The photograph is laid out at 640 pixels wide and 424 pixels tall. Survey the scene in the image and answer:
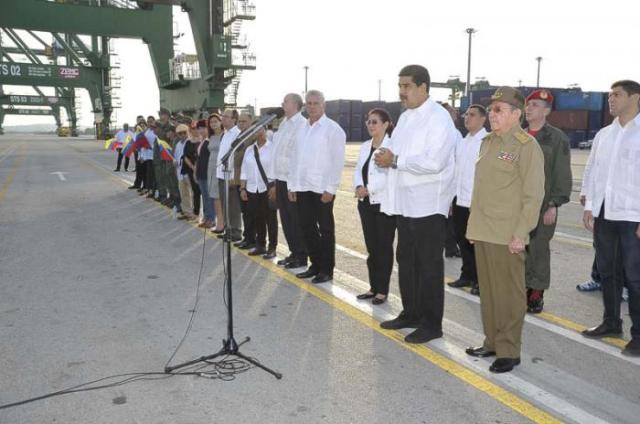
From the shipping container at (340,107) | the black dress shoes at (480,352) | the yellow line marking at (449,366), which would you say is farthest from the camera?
the shipping container at (340,107)

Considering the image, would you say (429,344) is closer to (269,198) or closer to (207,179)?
(269,198)

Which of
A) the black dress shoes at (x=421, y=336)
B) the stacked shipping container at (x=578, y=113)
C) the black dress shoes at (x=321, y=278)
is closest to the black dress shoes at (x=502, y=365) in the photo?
the black dress shoes at (x=421, y=336)

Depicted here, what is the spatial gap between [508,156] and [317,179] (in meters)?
2.60

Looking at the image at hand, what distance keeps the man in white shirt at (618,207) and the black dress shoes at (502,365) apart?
3.34 feet

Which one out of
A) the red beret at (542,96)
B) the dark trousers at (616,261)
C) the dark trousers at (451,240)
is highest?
the red beret at (542,96)

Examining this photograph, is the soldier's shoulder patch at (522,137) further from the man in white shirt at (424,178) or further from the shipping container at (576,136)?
the shipping container at (576,136)

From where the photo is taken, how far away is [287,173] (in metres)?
6.49

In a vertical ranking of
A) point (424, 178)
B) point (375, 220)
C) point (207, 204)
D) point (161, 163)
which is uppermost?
point (424, 178)

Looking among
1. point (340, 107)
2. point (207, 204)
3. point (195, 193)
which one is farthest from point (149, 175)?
point (340, 107)

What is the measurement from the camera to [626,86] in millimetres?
4270

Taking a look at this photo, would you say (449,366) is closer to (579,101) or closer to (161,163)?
(161,163)

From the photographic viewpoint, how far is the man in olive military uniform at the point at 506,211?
366cm

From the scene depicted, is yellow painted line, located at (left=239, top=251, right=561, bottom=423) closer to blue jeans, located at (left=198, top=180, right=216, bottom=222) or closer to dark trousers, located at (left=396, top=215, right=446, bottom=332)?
dark trousers, located at (left=396, top=215, right=446, bottom=332)

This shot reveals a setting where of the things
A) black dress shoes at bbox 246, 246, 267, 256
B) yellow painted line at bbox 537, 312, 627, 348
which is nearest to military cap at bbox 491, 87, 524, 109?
yellow painted line at bbox 537, 312, 627, 348
